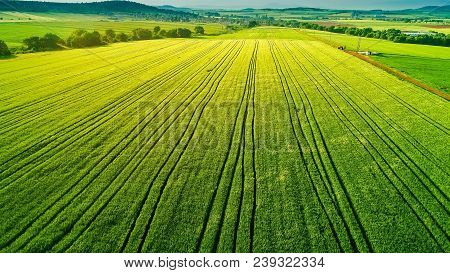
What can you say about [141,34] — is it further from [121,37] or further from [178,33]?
[178,33]

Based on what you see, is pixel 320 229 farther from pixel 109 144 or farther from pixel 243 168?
pixel 109 144

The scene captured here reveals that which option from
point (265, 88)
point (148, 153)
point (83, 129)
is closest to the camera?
point (148, 153)

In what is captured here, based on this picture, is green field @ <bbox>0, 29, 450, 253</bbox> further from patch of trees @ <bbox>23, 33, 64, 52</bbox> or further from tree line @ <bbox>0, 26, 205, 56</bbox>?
tree line @ <bbox>0, 26, 205, 56</bbox>

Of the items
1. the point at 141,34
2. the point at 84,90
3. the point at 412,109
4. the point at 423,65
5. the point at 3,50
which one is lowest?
the point at 141,34

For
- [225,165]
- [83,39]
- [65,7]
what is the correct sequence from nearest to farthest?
[225,165]
[83,39]
[65,7]

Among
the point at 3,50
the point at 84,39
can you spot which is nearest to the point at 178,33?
the point at 84,39

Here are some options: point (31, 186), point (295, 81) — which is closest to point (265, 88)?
point (295, 81)

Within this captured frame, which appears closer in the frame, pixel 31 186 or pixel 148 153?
pixel 31 186

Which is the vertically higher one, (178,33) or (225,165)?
(225,165)
